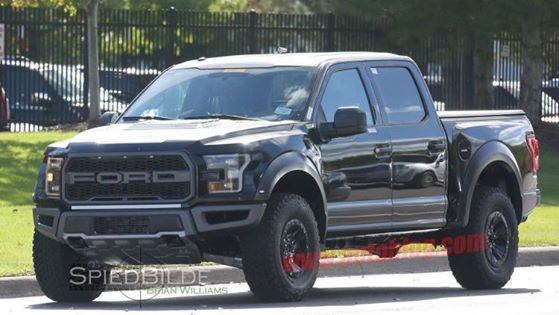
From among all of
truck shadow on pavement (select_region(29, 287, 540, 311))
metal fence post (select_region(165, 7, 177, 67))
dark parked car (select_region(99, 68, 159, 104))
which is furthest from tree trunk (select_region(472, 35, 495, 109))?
truck shadow on pavement (select_region(29, 287, 540, 311))

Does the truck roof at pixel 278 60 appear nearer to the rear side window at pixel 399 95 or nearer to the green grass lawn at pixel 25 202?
the rear side window at pixel 399 95

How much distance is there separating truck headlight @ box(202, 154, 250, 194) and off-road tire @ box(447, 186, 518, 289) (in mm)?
2967

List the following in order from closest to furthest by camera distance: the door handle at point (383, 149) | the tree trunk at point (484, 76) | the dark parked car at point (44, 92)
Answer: the door handle at point (383, 149) → the dark parked car at point (44, 92) → the tree trunk at point (484, 76)

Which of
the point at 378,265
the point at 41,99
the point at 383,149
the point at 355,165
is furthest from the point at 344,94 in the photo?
the point at 41,99

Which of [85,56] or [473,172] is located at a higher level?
[473,172]

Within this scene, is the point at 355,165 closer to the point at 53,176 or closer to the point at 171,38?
the point at 53,176

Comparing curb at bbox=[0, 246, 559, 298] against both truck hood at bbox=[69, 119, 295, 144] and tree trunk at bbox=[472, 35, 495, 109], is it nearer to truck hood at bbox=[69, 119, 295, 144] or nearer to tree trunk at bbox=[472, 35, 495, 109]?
truck hood at bbox=[69, 119, 295, 144]

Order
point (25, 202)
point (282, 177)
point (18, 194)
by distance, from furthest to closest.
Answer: point (18, 194) < point (25, 202) < point (282, 177)

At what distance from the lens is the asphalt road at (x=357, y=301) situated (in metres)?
10.7

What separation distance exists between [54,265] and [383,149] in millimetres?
2715

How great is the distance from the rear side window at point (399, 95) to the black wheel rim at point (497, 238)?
119 centimetres

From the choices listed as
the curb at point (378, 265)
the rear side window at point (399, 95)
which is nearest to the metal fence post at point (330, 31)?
the curb at point (378, 265)

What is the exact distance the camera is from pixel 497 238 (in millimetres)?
12898

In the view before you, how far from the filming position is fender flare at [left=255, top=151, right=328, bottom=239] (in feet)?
34.0
